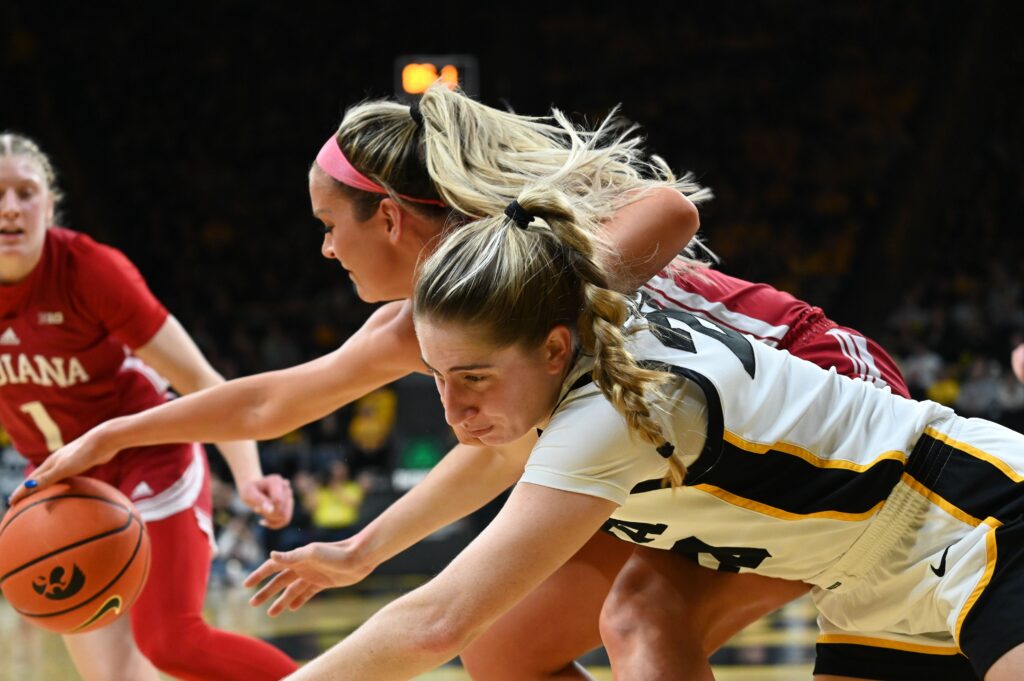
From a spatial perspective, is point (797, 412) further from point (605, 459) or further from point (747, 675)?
point (747, 675)

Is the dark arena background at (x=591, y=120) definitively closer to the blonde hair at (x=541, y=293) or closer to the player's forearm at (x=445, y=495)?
the player's forearm at (x=445, y=495)

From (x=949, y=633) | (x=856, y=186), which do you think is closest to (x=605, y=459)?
(x=949, y=633)

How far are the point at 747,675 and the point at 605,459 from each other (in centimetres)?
346

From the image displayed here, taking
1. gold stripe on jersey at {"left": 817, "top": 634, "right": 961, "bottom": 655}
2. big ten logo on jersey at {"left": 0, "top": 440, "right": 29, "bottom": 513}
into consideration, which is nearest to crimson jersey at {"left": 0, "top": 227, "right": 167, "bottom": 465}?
gold stripe on jersey at {"left": 817, "top": 634, "right": 961, "bottom": 655}

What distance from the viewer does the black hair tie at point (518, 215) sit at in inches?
77.3

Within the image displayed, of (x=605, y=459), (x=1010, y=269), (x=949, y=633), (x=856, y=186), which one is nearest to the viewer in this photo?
(x=605, y=459)

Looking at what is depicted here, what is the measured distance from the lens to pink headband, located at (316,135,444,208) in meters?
2.57

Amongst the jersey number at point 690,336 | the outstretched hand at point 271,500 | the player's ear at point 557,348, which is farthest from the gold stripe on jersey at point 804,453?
the outstretched hand at point 271,500

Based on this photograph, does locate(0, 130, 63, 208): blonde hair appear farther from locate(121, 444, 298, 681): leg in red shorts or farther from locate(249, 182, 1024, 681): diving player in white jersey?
locate(249, 182, 1024, 681): diving player in white jersey

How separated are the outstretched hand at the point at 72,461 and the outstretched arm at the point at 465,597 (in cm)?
130

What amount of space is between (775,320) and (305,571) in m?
1.13

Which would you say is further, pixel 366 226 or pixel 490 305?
pixel 366 226

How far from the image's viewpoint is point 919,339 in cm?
1159

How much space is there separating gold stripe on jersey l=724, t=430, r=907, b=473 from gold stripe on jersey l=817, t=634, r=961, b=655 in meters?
0.38
